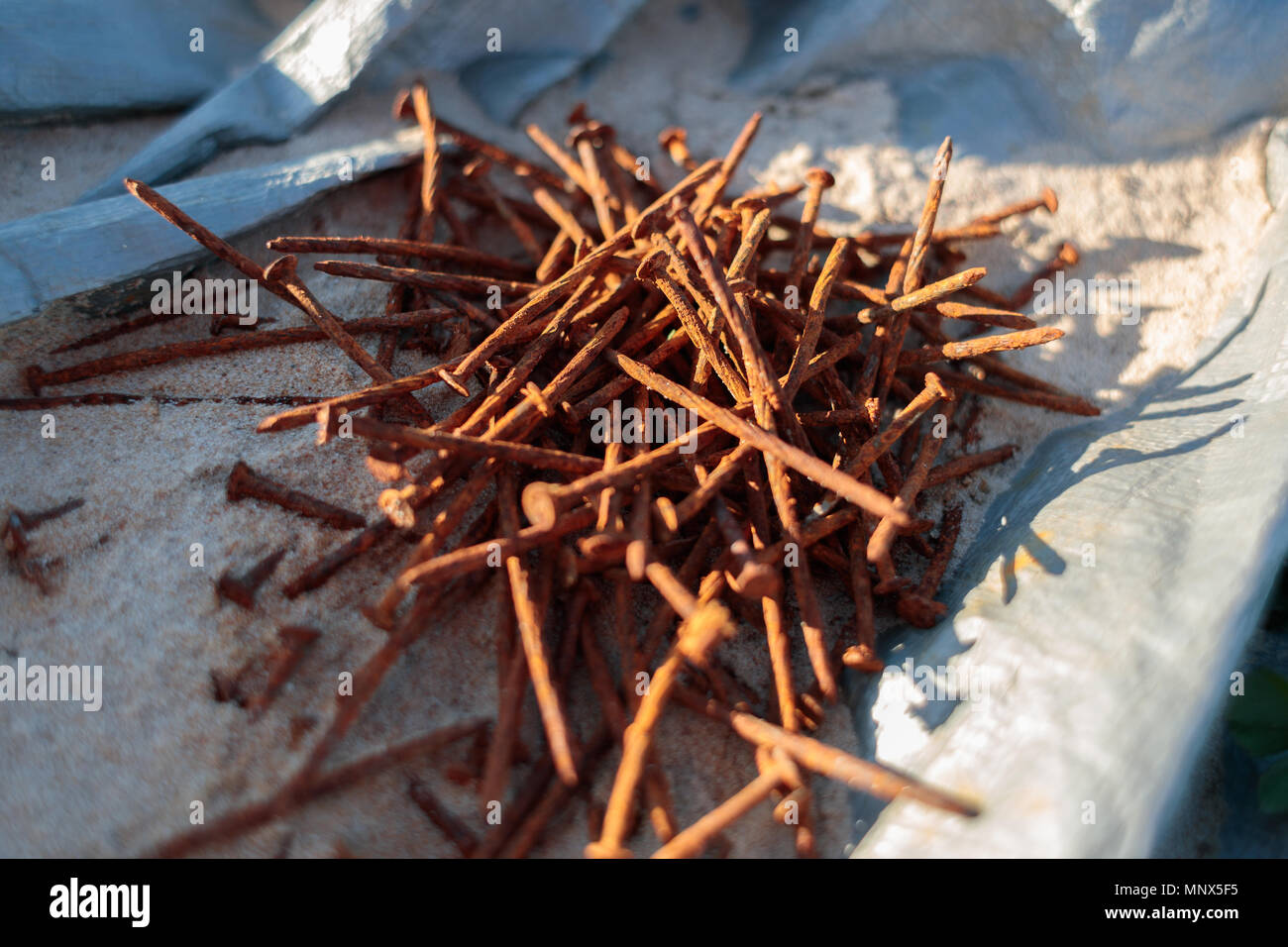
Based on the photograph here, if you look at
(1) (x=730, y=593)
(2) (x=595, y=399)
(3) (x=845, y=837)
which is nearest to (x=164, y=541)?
(2) (x=595, y=399)

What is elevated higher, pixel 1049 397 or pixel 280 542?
pixel 1049 397

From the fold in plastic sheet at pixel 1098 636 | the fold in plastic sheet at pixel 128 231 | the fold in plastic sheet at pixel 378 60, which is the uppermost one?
the fold in plastic sheet at pixel 378 60

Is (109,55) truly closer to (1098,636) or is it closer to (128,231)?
(128,231)

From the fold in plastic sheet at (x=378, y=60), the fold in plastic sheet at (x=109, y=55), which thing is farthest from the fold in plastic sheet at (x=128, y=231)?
the fold in plastic sheet at (x=109, y=55)

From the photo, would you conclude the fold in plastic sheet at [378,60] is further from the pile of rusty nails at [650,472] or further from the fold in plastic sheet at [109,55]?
the pile of rusty nails at [650,472]

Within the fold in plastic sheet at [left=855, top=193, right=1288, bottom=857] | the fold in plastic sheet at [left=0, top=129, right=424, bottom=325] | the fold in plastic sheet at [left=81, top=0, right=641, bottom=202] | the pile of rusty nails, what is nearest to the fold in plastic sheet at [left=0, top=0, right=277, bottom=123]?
the fold in plastic sheet at [left=81, top=0, right=641, bottom=202]
